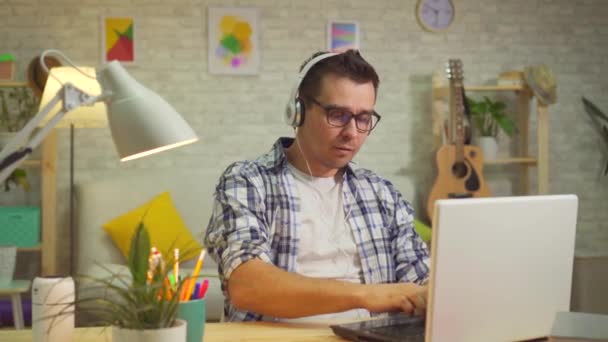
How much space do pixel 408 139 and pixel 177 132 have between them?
411 cm

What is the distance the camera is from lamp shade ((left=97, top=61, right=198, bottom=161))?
1.12 meters

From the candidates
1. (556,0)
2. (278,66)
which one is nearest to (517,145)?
(556,0)

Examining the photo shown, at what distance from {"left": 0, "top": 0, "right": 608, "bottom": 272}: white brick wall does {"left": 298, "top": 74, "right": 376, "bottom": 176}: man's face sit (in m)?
2.77

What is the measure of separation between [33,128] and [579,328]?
86 cm

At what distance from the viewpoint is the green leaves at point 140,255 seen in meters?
1.20

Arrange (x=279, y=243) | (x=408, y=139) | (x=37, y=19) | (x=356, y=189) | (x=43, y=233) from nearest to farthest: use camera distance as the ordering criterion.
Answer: (x=279, y=243), (x=356, y=189), (x=43, y=233), (x=37, y=19), (x=408, y=139)

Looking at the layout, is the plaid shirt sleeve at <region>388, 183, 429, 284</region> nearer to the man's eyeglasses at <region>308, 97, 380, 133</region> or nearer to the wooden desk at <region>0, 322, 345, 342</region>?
the man's eyeglasses at <region>308, 97, 380, 133</region>

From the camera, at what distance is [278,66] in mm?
5000

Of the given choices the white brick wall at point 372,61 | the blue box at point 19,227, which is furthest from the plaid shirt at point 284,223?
the white brick wall at point 372,61

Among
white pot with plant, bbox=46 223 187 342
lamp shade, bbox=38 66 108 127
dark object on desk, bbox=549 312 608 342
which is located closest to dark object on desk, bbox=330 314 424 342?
dark object on desk, bbox=549 312 608 342

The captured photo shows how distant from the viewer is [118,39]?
15.8 feet

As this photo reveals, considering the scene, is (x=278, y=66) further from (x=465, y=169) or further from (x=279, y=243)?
(x=279, y=243)

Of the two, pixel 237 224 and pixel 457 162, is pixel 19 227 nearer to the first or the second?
pixel 457 162

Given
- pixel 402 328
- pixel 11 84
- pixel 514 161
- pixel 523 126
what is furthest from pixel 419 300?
pixel 523 126
